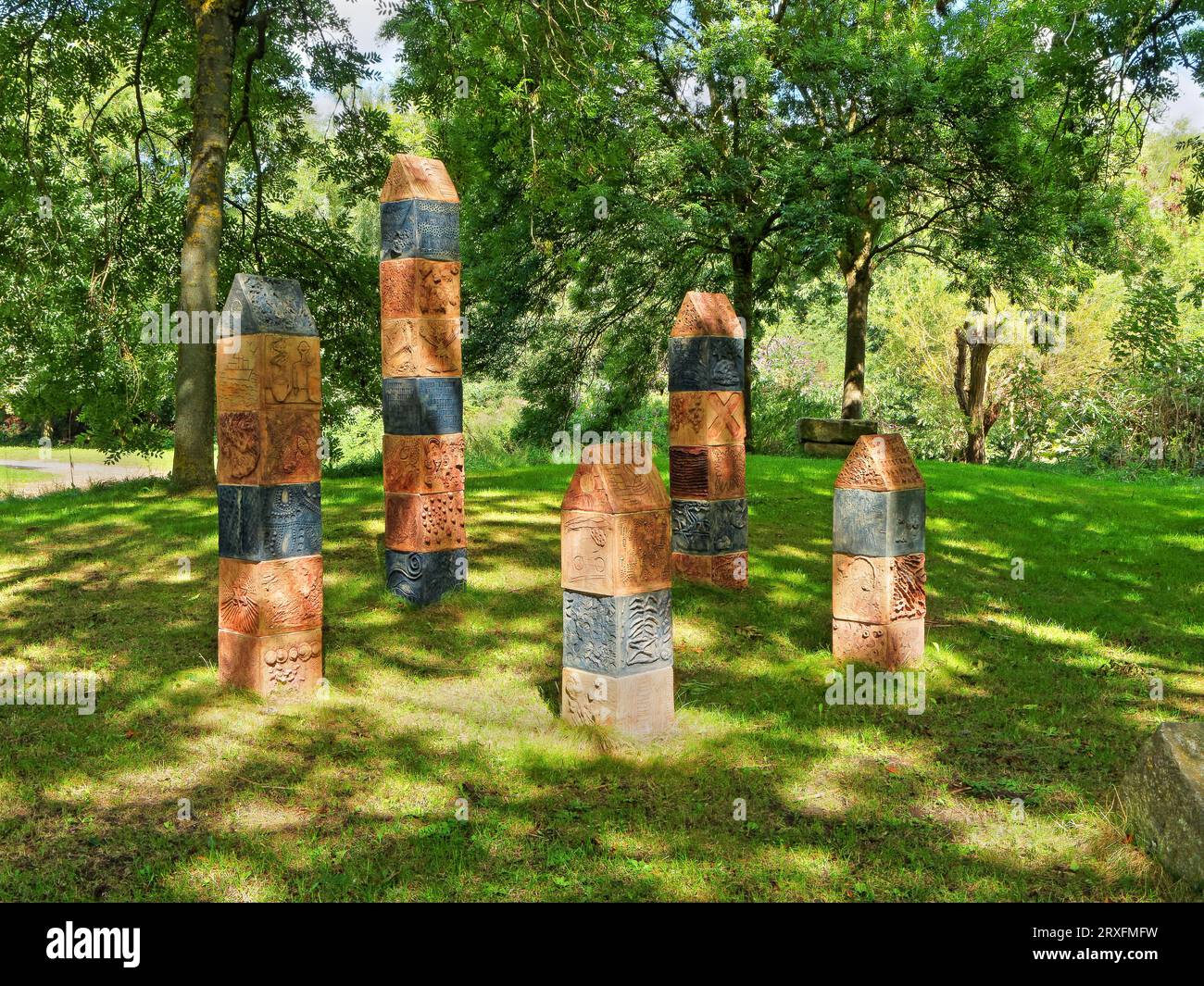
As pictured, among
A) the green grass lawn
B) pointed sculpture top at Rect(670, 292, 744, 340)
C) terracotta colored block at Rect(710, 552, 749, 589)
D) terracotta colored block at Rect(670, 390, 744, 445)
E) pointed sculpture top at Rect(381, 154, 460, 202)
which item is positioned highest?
pointed sculpture top at Rect(381, 154, 460, 202)

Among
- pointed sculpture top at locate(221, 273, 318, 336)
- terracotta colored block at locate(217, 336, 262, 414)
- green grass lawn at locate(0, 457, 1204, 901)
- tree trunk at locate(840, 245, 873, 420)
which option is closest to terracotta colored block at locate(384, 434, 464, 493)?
green grass lawn at locate(0, 457, 1204, 901)

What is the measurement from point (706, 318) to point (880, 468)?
2.99m

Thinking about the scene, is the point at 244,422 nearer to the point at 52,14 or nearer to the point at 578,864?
the point at 578,864

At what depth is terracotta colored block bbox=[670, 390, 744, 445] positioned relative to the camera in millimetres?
9500

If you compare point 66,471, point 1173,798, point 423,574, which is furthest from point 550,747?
point 66,471

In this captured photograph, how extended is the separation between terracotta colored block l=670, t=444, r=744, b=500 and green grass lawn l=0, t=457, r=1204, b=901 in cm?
96

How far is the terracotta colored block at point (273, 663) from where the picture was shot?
21.3ft

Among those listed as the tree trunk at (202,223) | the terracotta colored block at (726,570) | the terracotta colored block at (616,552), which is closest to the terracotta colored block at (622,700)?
the terracotta colored block at (616,552)

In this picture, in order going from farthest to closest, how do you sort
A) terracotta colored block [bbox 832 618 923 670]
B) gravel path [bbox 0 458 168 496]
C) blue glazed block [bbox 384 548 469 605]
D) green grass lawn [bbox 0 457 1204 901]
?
1. gravel path [bbox 0 458 168 496]
2. blue glazed block [bbox 384 548 469 605]
3. terracotta colored block [bbox 832 618 923 670]
4. green grass lawn [bbox 0 457 1204 901]

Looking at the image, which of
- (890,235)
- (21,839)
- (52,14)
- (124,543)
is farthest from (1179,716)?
(890,235)

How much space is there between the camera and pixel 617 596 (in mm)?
5863

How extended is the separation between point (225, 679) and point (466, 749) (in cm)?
191

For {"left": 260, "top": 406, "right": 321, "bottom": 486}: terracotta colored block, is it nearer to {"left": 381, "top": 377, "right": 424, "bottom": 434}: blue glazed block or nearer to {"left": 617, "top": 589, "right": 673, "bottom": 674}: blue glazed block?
{"left": 381, "top": 377, "right": 424, "bottom": 434}: blue glazed block

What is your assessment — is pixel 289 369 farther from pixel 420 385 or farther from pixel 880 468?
pixel 880 468
